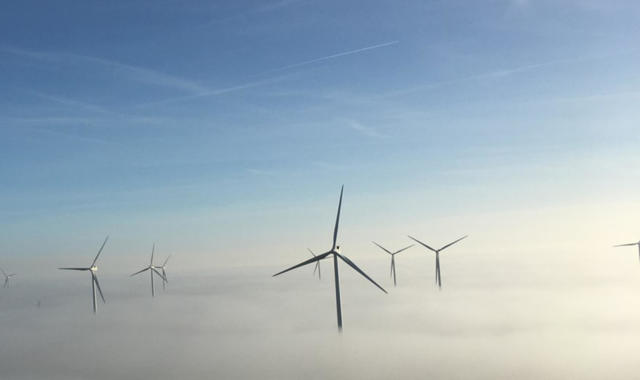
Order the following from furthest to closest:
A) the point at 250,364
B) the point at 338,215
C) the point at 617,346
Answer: the point at 617,346 → the point at 250,364 → the point at 338,215

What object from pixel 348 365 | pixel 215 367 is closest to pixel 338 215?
pixel 348 365

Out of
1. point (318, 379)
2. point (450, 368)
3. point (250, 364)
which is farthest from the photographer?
point (250, 364)

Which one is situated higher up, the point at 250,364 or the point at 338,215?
the point at 338,215

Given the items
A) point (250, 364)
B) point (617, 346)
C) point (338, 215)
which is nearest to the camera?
point (338, 215)

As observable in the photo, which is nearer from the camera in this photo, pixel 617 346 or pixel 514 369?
pixel 514 369

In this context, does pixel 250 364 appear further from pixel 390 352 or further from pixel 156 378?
pixel 390 352

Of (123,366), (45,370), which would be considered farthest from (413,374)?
(45,370)

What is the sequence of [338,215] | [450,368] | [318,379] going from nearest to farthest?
[338,215] → [318,379] → [450,368]

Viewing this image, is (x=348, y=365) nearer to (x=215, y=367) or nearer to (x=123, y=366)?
(x=215, y=367)

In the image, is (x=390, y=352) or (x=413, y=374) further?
(x=390, y=352)
